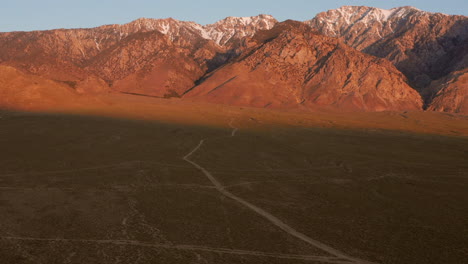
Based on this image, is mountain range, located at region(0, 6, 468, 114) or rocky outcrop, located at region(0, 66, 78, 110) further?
mountain range, located at region(0, 6, 468, 114)

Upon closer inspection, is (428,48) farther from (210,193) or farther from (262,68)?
(210,193)

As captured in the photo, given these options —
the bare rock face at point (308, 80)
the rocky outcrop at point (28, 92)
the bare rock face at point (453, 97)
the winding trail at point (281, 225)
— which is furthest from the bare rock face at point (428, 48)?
the winding trail at point (281, 225)

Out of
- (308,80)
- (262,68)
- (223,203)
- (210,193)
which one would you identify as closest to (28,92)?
(210,193)

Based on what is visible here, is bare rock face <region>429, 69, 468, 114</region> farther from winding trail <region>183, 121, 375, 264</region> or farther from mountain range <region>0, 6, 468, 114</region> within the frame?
winding trail <region>183, 121, 375, 264</region>

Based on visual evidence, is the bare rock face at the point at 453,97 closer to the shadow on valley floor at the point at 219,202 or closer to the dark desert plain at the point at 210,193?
the dark desert plain at the point at 210,193

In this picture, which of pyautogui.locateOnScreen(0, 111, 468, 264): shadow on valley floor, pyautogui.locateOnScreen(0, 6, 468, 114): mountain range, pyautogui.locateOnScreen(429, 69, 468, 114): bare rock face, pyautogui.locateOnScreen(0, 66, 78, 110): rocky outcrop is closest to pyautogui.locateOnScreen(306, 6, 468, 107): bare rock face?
pyautogui.locateOnScreen(0, 6, 468, 114): mountain range
